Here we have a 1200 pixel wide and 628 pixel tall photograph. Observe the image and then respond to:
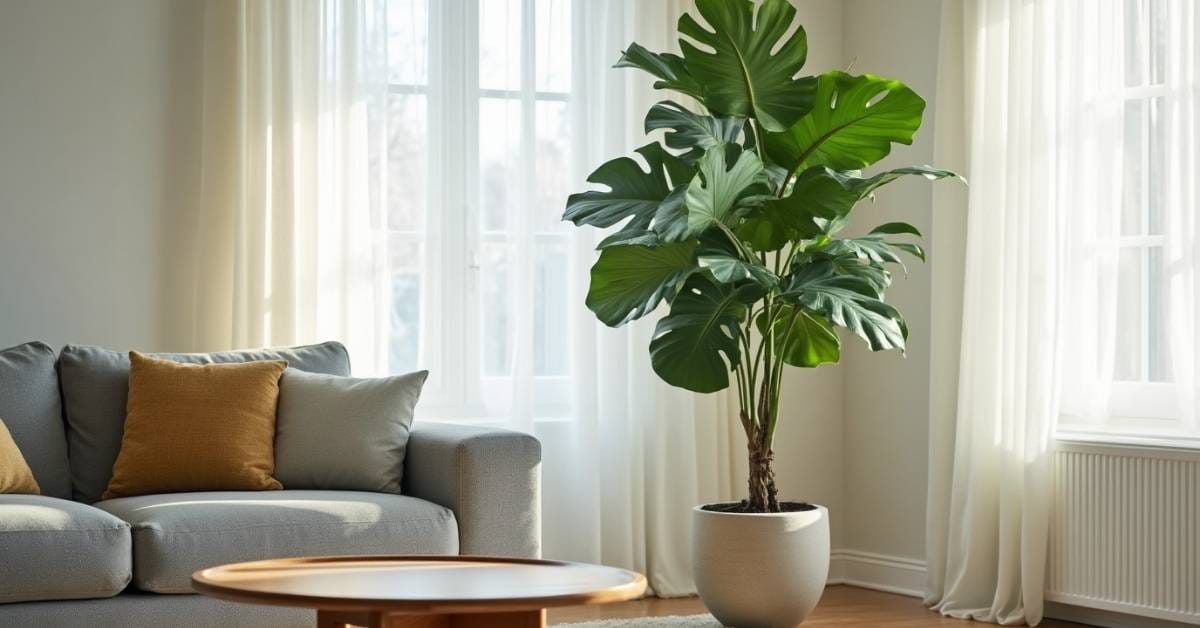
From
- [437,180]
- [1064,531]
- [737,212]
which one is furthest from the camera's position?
[437,180]

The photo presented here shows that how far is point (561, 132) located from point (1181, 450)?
2.32 meters

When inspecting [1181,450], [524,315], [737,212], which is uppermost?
[737,212]

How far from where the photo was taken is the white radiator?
413 cm

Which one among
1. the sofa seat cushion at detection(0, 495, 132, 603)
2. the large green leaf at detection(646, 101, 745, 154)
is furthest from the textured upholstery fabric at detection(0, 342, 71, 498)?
the large green leaf at detection(646, 101, 745, 154)

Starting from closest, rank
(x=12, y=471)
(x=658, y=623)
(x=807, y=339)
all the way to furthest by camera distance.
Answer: (x=12, y=471) → (x=807, y=339) → (x=658, y=623)

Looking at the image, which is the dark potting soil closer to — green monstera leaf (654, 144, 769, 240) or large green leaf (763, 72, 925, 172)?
green monstera leaf (654, 144, 769, 240)

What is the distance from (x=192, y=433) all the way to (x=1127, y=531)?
276 centimetres

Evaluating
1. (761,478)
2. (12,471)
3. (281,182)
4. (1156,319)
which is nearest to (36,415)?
(12,471)

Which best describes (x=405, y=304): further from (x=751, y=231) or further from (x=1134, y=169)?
(x=1134, y=169)

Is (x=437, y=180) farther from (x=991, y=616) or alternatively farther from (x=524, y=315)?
(x=991, y=616)

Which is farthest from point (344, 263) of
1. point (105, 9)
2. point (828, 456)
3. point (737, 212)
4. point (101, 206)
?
point (828, 456)

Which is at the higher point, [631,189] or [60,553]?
[631,189]

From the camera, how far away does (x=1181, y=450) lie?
4.12m

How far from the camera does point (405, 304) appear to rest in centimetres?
492
